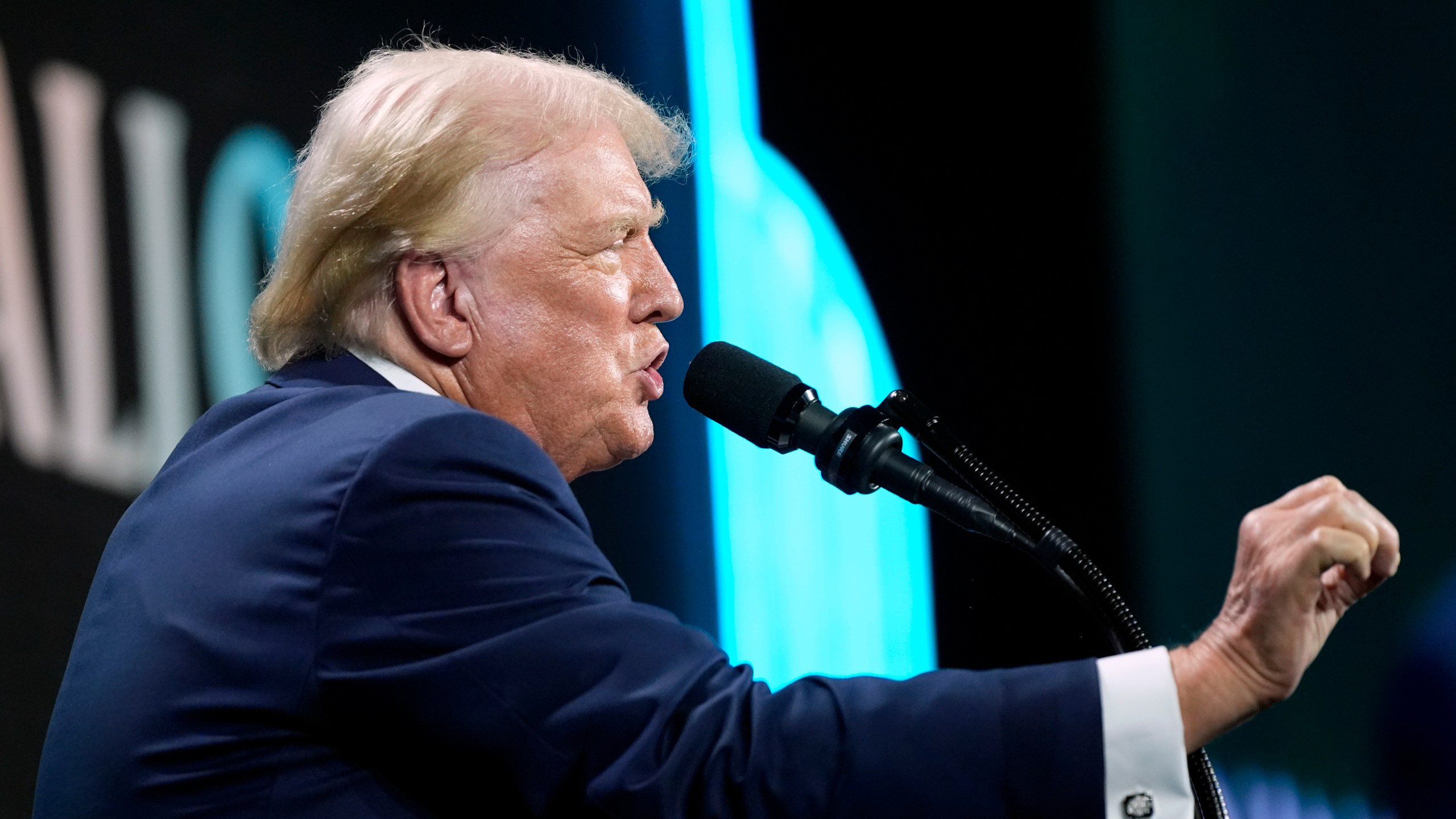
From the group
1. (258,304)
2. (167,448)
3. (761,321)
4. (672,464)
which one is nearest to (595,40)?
(761,321)

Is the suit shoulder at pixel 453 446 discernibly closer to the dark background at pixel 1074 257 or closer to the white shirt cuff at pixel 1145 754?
the white shirt cuff at pixel 1145 754

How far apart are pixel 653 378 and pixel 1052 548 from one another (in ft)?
1.54

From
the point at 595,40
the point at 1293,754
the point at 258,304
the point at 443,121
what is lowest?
the point at 1293,754

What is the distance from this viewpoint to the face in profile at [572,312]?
3.69ft

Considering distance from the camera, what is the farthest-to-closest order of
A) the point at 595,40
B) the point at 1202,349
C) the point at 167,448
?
the point at 595,40
the point at 1202,349
the point at 167,448

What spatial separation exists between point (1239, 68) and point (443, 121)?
146 centimetres

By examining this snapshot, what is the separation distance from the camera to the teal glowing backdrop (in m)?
2.44

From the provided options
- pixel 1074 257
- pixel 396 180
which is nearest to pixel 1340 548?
pixel 396 180

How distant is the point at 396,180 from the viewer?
42.7 inches

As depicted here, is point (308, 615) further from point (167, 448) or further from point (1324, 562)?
point (167, 448)

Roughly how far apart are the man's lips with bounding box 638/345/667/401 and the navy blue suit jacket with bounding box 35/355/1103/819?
334mm

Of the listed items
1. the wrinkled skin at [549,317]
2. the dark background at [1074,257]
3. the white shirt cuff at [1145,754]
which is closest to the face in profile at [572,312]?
the wrinkled skin at [549,317]

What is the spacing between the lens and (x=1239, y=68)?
2.01 meters

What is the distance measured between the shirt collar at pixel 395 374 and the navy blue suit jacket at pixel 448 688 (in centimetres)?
15
